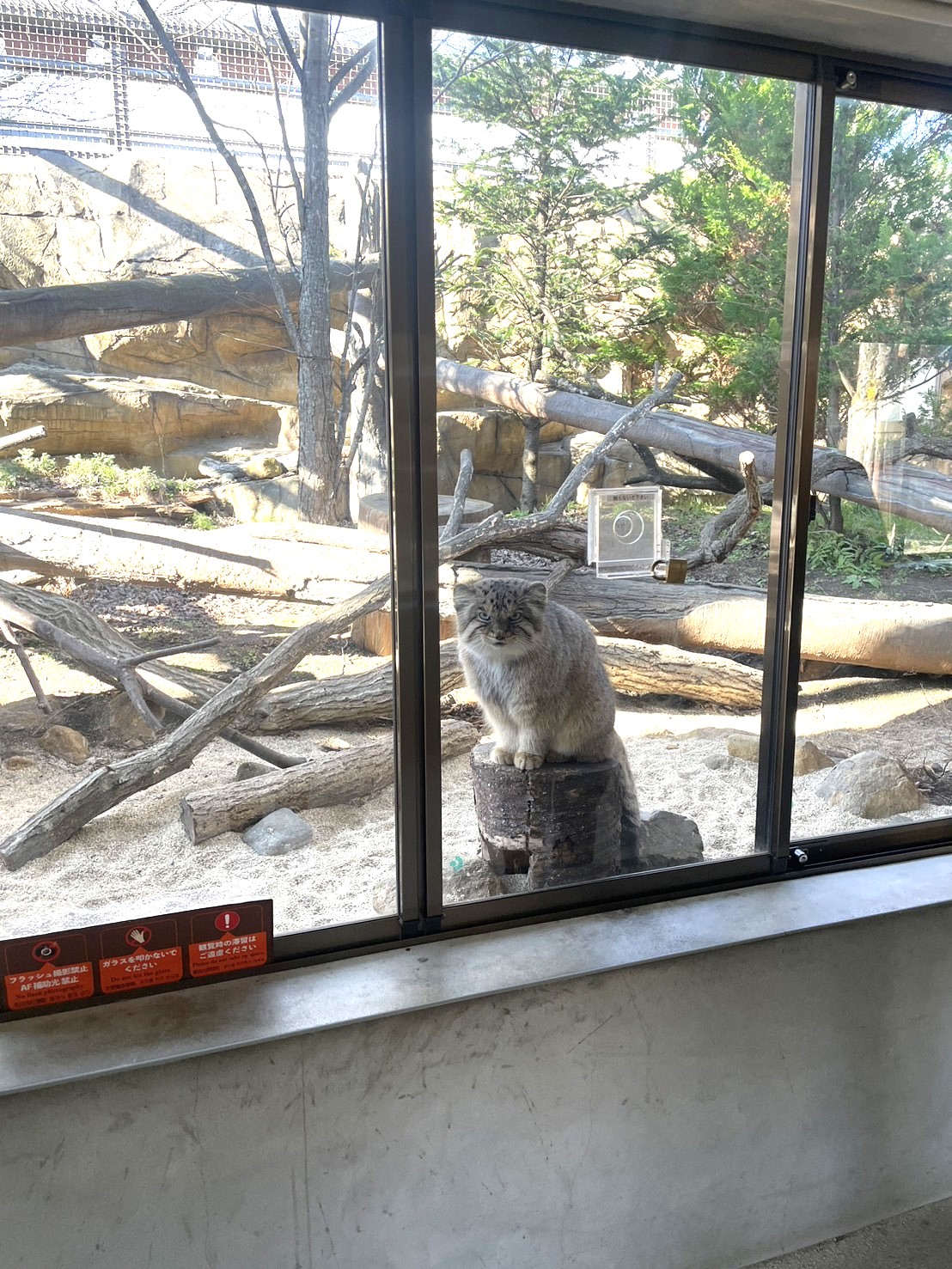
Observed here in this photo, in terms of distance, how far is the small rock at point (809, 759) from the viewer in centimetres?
221

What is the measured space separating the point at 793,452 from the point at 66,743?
5.18 ft

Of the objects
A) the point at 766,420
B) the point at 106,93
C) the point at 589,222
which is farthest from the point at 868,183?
the point at 106,93

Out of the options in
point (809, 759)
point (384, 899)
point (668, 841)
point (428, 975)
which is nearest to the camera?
point (428, 975)

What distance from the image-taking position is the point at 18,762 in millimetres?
1662

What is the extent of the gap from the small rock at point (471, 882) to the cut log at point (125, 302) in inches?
45.5

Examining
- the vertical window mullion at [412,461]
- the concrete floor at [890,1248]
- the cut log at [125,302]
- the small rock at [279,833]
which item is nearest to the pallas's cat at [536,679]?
the vertical window mullion at [412,461]

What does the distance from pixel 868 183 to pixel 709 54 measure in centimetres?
49

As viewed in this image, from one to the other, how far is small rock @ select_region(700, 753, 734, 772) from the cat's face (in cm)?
51

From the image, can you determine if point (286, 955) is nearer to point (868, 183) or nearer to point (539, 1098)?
point (539, 1098)

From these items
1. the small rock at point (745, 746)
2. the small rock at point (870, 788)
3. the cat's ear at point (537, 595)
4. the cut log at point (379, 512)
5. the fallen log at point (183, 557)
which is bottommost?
the small rock at point (870, 788)

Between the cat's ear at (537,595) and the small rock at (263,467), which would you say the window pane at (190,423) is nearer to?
the small rock at (263,467)

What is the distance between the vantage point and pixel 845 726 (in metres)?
2.29

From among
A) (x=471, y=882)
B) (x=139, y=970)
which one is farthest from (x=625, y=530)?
(x=139, y=970)

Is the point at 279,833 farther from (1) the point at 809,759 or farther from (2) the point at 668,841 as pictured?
(1) the point at 809,759
